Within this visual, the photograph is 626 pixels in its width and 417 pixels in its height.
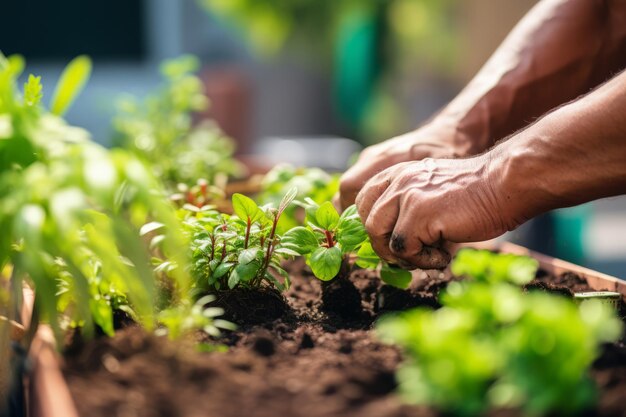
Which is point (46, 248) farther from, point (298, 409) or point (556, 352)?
point (556, 352)

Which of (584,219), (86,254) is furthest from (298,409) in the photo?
(584,219)

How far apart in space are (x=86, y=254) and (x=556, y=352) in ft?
2.24

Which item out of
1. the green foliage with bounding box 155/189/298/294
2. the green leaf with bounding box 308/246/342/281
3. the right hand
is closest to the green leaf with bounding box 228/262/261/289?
the green foliage with bounding box 155/189/298/294

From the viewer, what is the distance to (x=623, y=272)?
4.11 m

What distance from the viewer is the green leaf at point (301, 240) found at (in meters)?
1.32

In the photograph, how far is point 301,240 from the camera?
4.33 ft

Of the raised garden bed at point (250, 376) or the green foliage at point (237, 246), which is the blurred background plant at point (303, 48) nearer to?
the green foliage at point (237, 246)

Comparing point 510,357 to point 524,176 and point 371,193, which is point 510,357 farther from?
point 371,193

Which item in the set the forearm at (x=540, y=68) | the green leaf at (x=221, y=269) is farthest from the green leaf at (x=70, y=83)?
the forearm at (x=540, y=68)

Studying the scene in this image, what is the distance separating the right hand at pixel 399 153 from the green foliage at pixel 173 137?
680mm

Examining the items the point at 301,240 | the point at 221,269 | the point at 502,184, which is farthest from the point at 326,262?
the point at 502,184

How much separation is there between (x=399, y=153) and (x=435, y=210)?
1.21ft

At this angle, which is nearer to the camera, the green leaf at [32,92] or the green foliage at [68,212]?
the green foliage at [68,212]

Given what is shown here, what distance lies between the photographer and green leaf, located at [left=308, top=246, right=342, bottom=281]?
4.11ft
